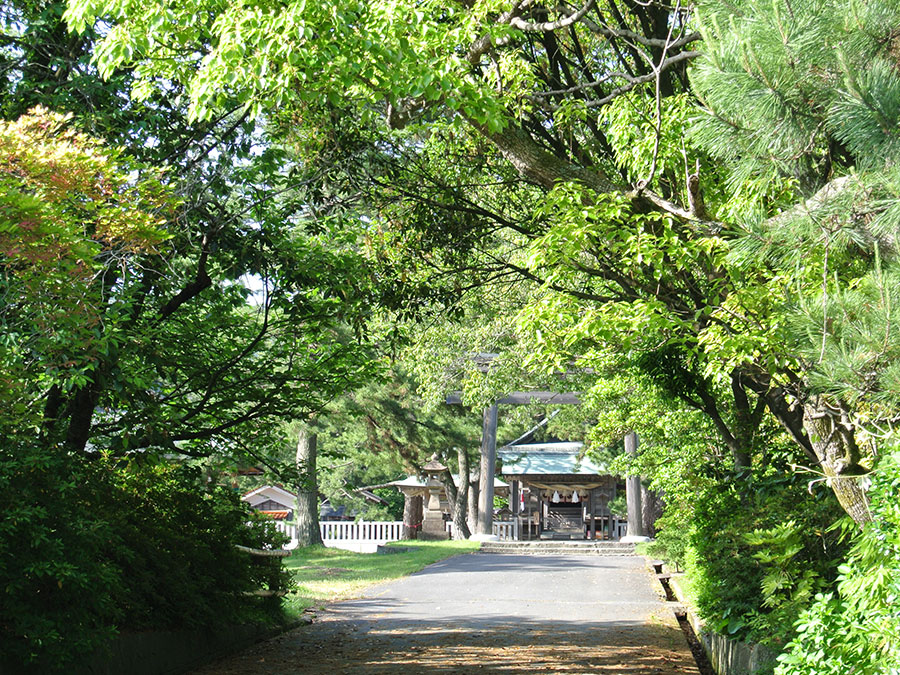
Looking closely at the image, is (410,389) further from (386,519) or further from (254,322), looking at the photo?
(386,519)

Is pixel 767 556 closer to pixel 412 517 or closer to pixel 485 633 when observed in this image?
pixel 485 633

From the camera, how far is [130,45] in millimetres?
6309

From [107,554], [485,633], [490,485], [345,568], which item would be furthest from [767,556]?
[490,485]

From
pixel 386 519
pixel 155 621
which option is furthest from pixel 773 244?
pixel 386 519

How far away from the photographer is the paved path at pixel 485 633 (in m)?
8.37

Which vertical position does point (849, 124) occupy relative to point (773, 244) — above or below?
above

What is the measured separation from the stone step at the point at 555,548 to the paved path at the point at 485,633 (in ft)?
33.3

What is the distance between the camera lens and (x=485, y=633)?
10.5 m

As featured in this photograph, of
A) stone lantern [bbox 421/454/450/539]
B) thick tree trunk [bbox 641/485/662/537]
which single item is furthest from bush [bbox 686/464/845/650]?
stone lantern [bbox 421/454/450/539]

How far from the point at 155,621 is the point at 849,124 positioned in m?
6.37

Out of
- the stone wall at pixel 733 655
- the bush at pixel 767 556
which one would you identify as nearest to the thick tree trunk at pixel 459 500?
the stone wall at pixel 733 655

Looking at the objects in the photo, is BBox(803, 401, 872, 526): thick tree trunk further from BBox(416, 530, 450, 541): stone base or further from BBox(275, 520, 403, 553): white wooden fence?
BBox(416, 530, 450, 541): stone base

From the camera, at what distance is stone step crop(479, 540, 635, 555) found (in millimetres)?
27422

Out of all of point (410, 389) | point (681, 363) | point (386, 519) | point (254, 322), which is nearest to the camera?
point (681, 363)
